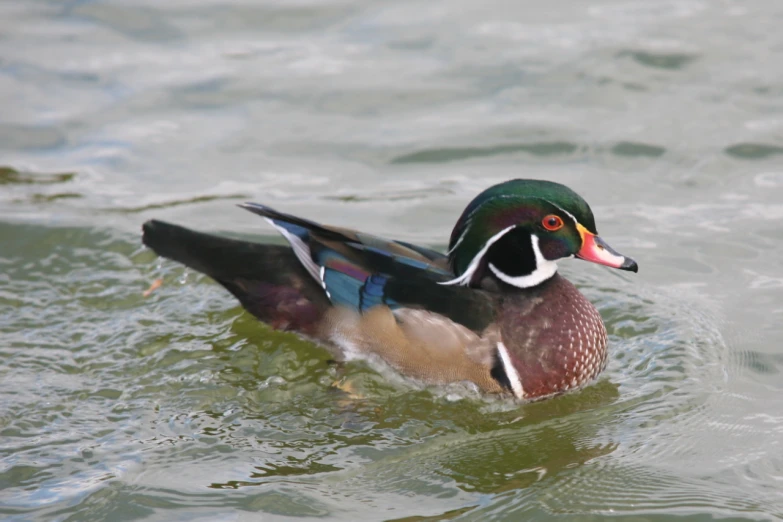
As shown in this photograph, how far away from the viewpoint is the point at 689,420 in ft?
17.5

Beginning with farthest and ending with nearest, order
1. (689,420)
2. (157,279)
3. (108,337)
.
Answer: (157,279) < (108,337) < (689,420)

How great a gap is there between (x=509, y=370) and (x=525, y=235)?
2.36 feet

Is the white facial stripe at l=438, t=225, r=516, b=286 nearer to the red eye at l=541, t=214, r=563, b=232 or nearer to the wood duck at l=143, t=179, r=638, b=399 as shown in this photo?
the wood duck at l=143, t=179, r=638, b=399

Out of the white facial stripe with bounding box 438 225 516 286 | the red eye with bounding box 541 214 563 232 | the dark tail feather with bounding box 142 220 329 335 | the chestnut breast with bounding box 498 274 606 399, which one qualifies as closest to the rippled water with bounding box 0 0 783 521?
the chestnut breast with bounding box 498 274 606 399

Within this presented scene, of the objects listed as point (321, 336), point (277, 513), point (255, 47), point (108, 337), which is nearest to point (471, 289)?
point (321, 336)

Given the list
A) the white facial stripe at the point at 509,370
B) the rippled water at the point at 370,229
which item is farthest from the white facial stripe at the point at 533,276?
the rippled water at the point at 370,229

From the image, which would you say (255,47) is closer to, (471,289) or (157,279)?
(157,279)

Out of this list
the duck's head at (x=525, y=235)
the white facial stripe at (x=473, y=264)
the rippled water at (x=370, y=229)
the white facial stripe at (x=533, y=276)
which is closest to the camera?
the rippled water at (x=370, y=229)

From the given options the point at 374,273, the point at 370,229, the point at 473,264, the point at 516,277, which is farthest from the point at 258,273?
the point at 370,229

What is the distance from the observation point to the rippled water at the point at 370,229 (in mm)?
4879

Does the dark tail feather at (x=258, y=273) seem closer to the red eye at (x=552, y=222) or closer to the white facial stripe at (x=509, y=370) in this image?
the white facial stripe at (x=509, y=370)

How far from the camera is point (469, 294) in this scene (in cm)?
557

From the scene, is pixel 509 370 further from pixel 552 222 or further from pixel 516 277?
pixel 552 222

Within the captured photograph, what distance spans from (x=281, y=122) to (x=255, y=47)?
1486 mm
